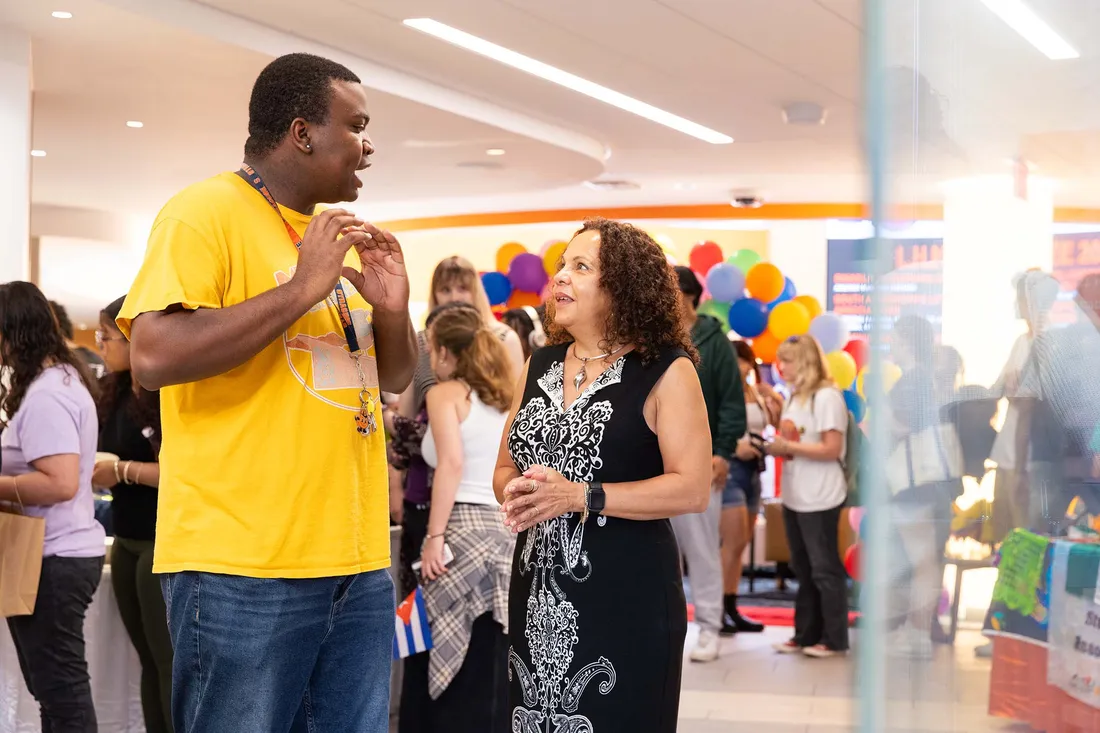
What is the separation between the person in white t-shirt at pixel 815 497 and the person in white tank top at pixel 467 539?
2.58 meters

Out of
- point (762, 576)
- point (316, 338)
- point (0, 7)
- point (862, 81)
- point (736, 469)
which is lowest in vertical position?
point (762, 576)

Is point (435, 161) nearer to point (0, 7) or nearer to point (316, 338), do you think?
point (0, 7)

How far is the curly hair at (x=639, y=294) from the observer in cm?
227

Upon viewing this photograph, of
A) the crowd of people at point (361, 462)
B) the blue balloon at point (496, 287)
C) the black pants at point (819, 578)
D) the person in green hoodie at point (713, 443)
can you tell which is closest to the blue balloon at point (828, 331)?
the blue balloon at point (496, 287)

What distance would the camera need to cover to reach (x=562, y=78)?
271 inches

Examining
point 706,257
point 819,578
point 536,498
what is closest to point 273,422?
point 536,498

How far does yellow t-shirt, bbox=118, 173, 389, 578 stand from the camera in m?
1.54

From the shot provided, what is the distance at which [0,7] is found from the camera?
4.88 m

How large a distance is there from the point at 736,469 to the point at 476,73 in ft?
8.94

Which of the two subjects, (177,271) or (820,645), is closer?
(177,271)

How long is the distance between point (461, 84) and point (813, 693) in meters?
4.07

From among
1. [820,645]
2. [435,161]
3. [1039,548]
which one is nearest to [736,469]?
[820,645]

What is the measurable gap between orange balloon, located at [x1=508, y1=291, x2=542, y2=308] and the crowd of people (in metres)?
5.37

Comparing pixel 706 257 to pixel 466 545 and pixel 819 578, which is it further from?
pixel 466 545
